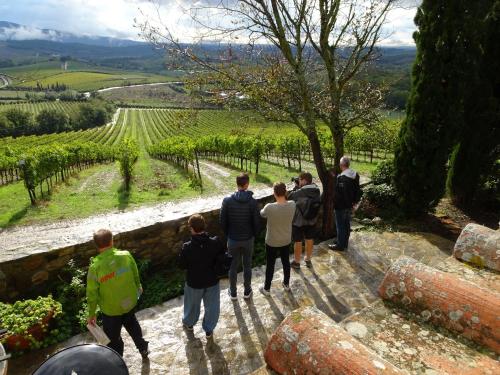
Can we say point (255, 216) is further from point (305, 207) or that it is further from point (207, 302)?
point (207, 302)

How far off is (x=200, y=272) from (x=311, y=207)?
94.4 inches

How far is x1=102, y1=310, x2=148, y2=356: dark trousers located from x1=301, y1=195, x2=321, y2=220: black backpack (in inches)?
125

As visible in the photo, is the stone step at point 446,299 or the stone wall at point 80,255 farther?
the stone wall at point 80,255

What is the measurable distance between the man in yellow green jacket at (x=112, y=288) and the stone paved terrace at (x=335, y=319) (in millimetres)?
586

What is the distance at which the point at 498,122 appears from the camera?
8328 mm

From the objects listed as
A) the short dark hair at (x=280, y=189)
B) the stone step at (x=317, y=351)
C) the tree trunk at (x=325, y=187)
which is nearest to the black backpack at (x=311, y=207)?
the short dark hair at (x=280, y=189)

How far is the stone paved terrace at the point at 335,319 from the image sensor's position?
2232 millimetres

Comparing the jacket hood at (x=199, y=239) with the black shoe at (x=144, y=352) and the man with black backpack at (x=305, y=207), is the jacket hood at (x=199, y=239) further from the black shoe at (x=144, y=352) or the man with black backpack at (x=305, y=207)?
the man with black backpack at (x=305, y=207)

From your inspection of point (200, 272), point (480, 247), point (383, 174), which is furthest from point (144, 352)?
point (383, 174)

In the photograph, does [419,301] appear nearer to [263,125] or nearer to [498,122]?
[263,125]

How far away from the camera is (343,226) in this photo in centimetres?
683

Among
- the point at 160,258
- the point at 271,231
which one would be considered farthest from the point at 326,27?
the point at 160,258

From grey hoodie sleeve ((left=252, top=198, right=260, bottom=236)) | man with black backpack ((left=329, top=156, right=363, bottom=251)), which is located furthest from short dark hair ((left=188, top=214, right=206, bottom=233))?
man with black backpack ((left=329, top=156, right=363, bottom=251))

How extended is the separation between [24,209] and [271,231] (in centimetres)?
1713
